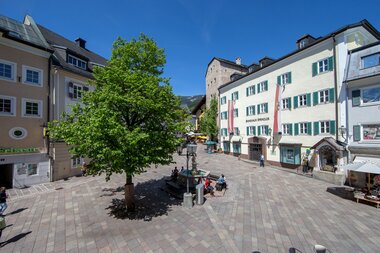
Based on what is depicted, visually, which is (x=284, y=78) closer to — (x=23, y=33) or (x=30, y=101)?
(x=30, y=101)

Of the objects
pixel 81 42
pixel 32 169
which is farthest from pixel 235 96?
pixel 32 169

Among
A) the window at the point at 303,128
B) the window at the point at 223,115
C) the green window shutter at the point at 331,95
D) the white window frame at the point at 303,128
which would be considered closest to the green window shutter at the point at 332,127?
the green window shutter at the point at 331,95

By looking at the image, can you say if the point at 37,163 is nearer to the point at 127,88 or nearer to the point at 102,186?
the point at 102,186

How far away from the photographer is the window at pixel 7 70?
1584 centimetres

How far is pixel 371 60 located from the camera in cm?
1597

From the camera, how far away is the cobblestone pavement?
25.4ft

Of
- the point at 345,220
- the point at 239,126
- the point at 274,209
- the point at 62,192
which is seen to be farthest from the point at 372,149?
the point at 62,192

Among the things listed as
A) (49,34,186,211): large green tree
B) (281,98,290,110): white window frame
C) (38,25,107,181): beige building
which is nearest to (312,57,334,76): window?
(281,98,290,110): white window frame

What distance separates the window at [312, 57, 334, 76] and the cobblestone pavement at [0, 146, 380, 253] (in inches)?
485

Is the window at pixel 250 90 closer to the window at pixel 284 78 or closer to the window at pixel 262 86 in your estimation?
the window at pixel 262 86

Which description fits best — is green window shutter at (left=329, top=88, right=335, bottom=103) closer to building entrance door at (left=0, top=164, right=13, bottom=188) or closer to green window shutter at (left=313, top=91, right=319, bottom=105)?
green window shutter at (left=313, top=91, right=319, bottom=105)

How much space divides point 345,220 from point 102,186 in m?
17.0

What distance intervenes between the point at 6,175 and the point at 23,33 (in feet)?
44.9

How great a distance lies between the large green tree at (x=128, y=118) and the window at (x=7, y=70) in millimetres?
10934
